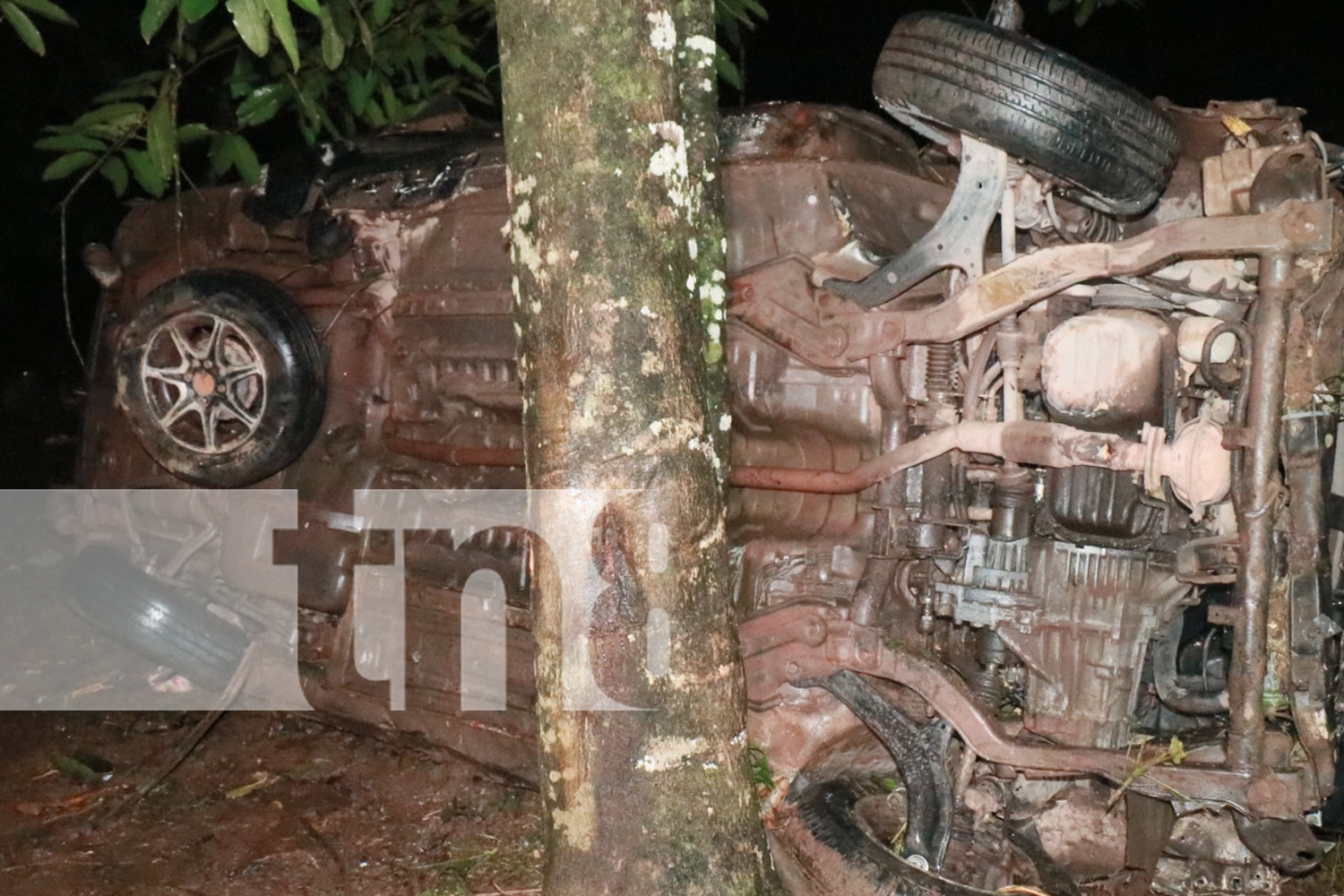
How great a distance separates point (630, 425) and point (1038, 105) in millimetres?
1404

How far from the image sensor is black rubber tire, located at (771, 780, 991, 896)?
10.6 feet

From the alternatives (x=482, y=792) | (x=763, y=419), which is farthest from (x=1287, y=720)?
(x=482, y=792)

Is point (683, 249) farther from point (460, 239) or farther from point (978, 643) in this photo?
point (460, 239)

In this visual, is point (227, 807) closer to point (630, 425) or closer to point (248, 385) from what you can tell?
point (248, 385)

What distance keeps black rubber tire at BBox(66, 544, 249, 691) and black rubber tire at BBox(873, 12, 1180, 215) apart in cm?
302

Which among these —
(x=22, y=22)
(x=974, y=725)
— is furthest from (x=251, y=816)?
(x=22, y=22)

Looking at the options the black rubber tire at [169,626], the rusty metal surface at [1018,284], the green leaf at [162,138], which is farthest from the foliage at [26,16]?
the black rubber tire at [169,626]

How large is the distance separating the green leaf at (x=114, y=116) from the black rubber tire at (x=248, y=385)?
0.56 metres

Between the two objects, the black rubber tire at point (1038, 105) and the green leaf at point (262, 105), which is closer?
the black rubber tire at point (1038, 105)

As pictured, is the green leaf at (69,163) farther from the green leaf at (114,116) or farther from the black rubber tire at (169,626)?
the black rubber tire at (169,626)

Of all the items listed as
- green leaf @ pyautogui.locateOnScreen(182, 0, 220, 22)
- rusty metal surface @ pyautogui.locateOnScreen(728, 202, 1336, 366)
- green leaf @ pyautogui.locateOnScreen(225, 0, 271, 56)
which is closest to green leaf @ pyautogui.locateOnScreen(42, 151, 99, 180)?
green leaf @ pyautogui.locateOnScreen(182, 0, 220, 22)

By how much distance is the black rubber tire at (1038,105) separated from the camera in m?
2.95

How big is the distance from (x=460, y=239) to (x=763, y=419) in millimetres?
1260

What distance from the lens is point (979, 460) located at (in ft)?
11.2
